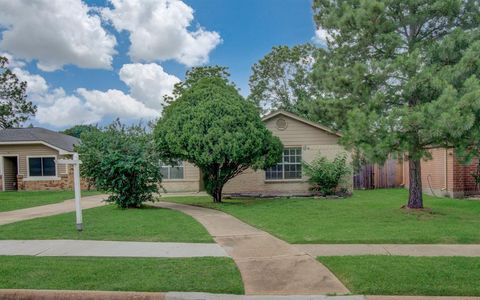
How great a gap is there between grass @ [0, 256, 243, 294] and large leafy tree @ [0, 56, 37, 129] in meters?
33.8

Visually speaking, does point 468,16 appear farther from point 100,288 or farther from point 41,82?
point 41,82

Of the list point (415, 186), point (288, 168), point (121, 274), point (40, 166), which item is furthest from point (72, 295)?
point (40, 166)

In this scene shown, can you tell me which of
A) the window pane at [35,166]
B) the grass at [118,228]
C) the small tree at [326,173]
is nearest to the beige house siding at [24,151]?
the window pane at [35,166]

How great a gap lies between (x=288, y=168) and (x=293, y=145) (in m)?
1.15

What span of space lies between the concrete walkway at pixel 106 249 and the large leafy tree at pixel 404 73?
15.9 feet

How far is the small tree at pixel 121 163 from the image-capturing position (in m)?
12.3

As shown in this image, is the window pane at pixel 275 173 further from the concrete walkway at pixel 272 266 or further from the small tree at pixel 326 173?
the concrete walkway at pixel 272 266

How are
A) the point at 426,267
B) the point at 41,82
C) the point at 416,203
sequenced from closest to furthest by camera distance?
the point at 426,267 < the point at 416,203 < the point at 41,82

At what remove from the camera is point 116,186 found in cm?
1242

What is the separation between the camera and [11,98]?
3441cm

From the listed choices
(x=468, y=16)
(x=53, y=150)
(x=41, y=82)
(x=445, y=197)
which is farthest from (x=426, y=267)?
(x=53, y=150)

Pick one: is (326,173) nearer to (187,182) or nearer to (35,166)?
(187,182)

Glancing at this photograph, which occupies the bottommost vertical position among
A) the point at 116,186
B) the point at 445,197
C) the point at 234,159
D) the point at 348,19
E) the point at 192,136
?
the point at 445,197

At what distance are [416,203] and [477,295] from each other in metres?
6.99
